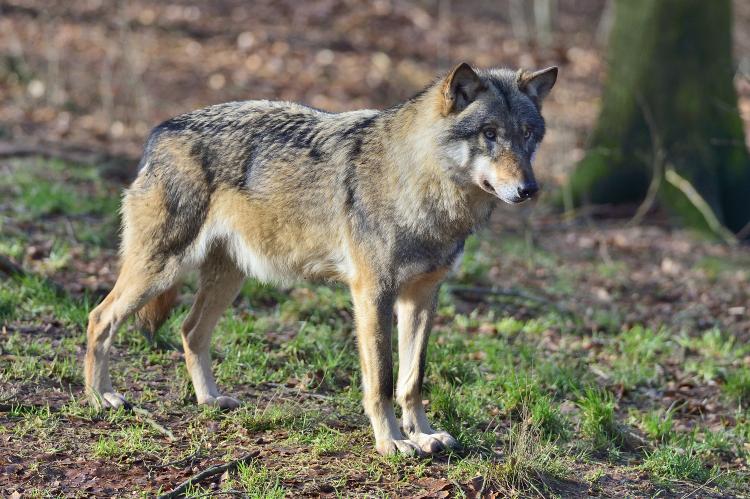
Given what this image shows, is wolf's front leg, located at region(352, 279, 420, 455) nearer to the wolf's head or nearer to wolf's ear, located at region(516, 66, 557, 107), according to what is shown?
the wolf's head

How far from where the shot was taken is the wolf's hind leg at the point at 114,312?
223 inches

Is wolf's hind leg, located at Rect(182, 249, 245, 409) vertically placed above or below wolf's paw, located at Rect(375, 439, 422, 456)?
above

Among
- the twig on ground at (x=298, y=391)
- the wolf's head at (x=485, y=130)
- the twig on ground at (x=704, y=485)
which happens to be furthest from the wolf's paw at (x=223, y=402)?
the twig on ground at (x=704, y=485)

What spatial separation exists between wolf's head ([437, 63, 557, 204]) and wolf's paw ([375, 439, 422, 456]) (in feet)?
4.68

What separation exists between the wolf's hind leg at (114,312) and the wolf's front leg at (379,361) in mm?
1262

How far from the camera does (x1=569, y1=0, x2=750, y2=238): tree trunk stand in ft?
34.6

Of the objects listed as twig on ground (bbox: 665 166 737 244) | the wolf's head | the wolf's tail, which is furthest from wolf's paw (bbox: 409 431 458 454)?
twig on ground (bbox: 665 166 737 244)

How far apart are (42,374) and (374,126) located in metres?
2.51

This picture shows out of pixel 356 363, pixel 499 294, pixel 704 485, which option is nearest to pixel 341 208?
pixel 356 363

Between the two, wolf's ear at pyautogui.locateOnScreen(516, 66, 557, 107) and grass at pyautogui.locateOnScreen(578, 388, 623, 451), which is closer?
wolf's ear at pyautogui.locateOnScreen(516, 66, 557, 107)

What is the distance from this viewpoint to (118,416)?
5.42 metres

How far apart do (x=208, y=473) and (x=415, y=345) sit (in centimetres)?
141

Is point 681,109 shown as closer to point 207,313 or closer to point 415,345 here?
point 415,345

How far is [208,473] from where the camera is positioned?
15.6 feet
